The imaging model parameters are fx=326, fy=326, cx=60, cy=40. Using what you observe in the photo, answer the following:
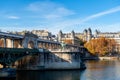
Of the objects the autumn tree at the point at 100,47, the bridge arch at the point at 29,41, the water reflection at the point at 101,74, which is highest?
the bridge arch at the point at 29,41

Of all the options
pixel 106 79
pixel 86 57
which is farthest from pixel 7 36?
pixel 86 57

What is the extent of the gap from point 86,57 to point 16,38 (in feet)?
246

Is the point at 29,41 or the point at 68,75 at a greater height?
the point at 29,41

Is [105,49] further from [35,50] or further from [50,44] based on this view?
[35,50]

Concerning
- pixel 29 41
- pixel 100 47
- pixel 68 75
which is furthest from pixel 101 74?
pixel 100 47

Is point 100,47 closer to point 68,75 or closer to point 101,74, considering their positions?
point 101,74

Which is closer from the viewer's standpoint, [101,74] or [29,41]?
[101,74]

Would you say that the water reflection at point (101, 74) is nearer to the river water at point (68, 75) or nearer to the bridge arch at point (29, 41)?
the river water at point (68, 75)

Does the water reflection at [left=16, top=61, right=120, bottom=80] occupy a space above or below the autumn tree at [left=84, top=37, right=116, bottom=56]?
below

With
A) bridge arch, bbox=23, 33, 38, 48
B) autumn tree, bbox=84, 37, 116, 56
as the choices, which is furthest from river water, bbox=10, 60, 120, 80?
autumn tree, bbox=84, 37, 116, 56

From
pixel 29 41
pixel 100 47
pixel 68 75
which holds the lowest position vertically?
pixel 68 75

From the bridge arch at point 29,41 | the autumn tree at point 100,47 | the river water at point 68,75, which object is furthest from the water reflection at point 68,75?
the autumn tree at point 100,47

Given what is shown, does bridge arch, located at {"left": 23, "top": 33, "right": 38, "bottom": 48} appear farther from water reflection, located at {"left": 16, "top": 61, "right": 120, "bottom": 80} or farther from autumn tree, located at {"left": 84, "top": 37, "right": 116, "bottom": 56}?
autumn tree, located at {"left": 84, "top": 37, "right": 116, "bottom": 56}

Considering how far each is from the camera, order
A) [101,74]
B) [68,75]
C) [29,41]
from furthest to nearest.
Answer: [29,41], [101,74], [68,75]
